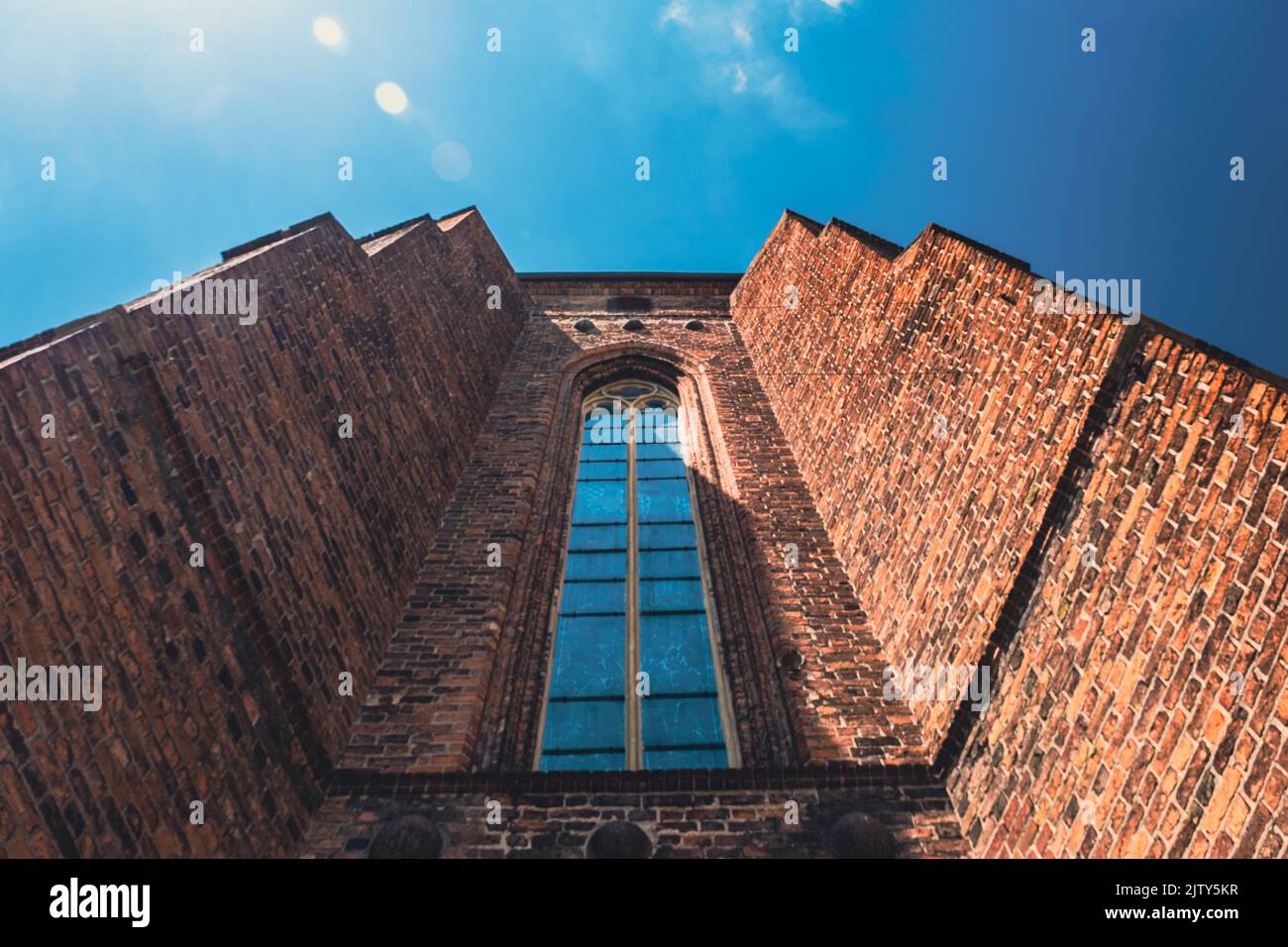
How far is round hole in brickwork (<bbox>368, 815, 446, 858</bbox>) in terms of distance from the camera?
4.87 meters

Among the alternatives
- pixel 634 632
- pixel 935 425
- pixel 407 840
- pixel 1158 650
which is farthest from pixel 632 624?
pixel 1158 650

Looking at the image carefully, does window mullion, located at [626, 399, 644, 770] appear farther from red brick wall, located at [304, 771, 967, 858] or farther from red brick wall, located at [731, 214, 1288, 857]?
red brick wall, located at [731, 214, 1288, 857]

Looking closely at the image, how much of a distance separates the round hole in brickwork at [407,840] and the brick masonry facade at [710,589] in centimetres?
14

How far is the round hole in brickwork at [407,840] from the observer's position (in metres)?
4.87

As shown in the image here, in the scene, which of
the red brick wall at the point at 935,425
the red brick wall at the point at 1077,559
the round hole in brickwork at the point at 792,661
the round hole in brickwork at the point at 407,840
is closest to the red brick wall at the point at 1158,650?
the red brick wall at the point at 1077,559

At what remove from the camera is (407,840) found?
195 inches

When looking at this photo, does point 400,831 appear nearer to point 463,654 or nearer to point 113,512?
point 463,654

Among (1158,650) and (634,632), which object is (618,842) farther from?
(1158,650)

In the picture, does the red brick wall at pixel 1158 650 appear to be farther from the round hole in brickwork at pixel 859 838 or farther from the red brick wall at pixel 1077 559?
the round hole in brickwork at pixel 859 838

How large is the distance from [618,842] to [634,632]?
8.58 ft

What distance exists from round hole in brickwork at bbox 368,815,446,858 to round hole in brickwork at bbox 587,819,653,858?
111 centimetres

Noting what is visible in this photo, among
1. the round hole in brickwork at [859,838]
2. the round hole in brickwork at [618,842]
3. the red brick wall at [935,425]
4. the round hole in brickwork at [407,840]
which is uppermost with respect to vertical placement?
the red brick wall at [935,425]

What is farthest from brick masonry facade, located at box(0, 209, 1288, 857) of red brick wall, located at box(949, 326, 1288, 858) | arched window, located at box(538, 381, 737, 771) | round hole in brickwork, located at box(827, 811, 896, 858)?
arched window, located at box(538, 381, 737, 771)

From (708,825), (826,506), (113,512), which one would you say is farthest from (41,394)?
(826,506)
